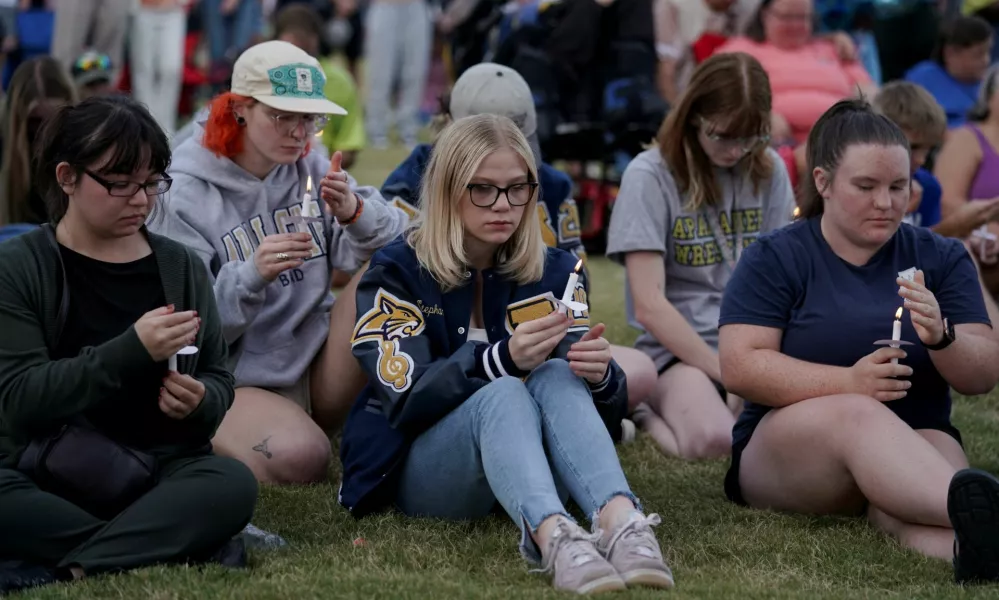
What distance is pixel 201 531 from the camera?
10.6 ft

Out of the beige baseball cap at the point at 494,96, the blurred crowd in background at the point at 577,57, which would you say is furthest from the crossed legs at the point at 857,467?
the blurred crowd in background at the point at 577,57

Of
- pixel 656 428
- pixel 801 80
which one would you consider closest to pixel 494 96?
pixel 656 428

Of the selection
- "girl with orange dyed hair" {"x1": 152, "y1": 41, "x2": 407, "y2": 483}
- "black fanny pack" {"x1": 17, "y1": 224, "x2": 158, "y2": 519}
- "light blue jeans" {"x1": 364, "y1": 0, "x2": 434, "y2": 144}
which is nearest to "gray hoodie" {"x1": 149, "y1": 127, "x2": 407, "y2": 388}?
"girl with orange dyed hair" {"x1": 152, "y1": 41, "x2": 407, "y2": 483}

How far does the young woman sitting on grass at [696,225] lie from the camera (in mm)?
4727

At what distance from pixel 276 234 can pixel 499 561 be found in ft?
4.30

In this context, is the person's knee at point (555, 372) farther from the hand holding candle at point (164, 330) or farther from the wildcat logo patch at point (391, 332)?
the hand holding candle at point (164, 330)

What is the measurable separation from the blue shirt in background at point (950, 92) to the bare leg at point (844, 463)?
5145 millimetres

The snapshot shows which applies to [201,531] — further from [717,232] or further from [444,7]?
[444,7]

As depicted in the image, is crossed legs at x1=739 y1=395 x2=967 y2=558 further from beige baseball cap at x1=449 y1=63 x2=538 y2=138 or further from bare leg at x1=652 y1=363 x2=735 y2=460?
beige baseball cap at x1=449 y1=63 x2=538 y2=138

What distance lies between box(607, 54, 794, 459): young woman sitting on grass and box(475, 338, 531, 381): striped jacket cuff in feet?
4.48

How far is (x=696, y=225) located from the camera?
501cm

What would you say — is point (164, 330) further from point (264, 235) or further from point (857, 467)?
point (857, 467)

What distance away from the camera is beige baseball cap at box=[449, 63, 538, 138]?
4.88 metres

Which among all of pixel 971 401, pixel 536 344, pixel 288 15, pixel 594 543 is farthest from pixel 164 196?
pixel 288 15
